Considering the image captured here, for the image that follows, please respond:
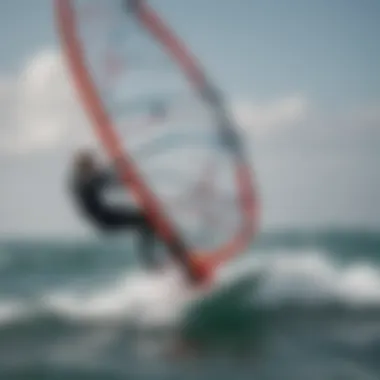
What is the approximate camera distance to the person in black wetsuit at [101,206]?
8.04ft

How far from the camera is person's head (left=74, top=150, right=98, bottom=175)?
2.46m

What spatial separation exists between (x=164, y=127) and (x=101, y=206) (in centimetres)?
30

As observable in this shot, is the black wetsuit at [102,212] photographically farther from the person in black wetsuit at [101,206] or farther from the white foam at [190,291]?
the white foam at [190,291]

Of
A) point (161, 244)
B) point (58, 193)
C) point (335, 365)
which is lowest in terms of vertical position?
point (335, 365)

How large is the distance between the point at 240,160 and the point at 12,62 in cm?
74

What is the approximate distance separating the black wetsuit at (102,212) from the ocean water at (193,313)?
0.17 feet

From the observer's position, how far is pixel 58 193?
2.46 meters

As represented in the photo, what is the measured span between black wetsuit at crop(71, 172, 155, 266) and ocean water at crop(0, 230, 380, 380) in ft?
0.17

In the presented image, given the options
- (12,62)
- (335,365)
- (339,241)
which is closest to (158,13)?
(12,62)

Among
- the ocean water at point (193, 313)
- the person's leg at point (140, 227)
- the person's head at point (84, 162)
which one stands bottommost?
the ocean water at point (193, 313)

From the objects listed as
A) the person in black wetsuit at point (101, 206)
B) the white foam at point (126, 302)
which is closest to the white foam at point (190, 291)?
the white foam at point (126, 302)

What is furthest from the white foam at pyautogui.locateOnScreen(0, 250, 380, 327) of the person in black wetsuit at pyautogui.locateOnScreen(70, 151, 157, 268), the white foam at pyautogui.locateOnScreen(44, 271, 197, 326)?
the person in black wetsuit at pyautogui.locateOnScreen(70, 151, 157, 268)

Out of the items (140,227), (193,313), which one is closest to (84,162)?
(140,227)

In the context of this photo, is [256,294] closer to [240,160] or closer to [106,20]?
[240,160]
